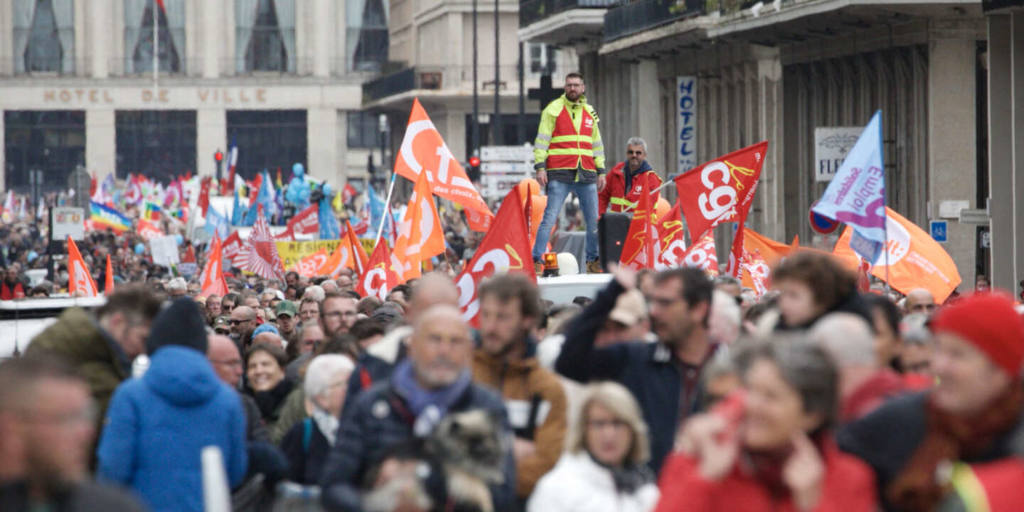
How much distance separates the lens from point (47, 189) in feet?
311

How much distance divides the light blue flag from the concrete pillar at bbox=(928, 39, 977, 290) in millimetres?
14825

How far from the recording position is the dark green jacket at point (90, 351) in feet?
24.7

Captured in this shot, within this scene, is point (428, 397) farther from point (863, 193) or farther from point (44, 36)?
point (44, 36)

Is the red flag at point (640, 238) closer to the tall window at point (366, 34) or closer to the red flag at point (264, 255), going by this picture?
the red flag at point (264, 255)

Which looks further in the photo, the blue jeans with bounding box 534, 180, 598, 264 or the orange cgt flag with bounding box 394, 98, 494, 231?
the orange cgt flag with bounding box 394, 98, 494, 231

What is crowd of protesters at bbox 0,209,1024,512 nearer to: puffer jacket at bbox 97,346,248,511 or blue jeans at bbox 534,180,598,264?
puffer jacket at bbox 97,346,248,511

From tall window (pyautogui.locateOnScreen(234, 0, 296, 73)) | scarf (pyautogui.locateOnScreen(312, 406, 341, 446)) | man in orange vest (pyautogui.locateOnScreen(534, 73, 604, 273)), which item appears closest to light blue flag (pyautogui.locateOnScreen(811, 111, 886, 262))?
man in orange vest (pyautogui.locateOnScreen(534, 73, 604, 273))

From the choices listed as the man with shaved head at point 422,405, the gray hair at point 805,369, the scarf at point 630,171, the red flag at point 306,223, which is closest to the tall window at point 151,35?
the red flag at point 306,223

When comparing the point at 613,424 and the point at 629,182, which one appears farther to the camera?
the point at 629,182

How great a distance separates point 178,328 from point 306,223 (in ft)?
81.6

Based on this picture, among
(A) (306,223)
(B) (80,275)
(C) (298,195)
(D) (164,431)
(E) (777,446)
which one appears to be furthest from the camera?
(C) (298,195)

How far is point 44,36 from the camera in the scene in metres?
94.8

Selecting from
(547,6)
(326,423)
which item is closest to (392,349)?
(326,423)

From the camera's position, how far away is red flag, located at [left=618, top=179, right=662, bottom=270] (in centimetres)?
1462
